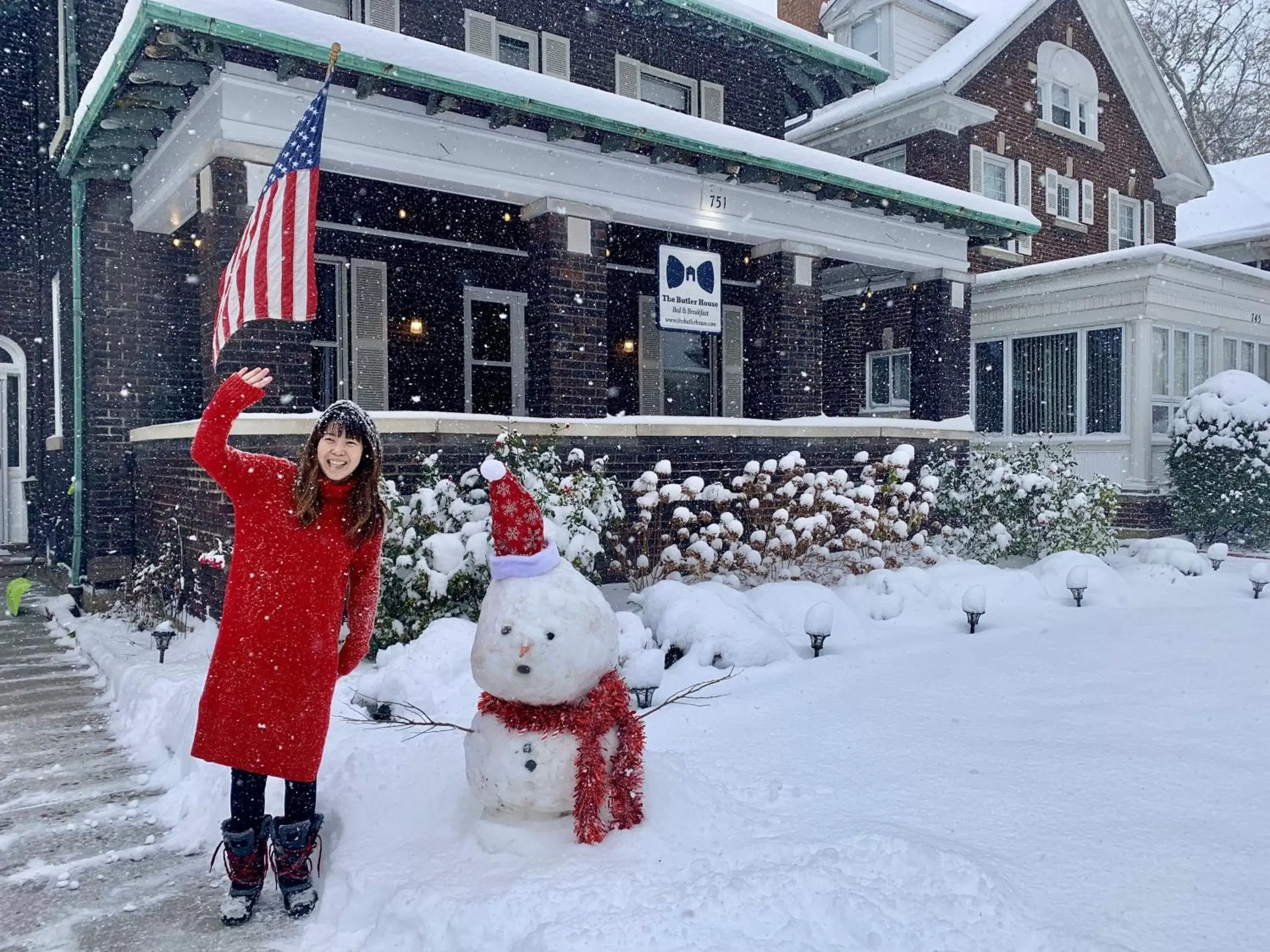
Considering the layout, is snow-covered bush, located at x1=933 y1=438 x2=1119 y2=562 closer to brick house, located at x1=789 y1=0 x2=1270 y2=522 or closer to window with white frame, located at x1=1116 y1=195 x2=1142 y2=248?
brick house, located at x1=789 y1=0 x2=1270 y2=522

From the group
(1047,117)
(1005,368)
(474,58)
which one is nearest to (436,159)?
(474,58)

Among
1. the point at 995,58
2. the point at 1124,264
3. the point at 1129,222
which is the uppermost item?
the point at 995,58

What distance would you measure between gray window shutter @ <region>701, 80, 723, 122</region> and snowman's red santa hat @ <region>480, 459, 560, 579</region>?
11.0 m

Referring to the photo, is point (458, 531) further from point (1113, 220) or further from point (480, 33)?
point (1113, 220)

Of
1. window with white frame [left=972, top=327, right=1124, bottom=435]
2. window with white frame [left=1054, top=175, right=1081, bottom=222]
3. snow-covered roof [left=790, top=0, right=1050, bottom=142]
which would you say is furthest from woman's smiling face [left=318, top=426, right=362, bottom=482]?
window with white frame [left=1054, top=175, right=1081, bottom=222]

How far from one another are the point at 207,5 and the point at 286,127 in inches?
41.4

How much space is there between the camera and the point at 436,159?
777cm

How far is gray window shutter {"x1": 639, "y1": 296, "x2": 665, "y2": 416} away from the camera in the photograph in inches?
498

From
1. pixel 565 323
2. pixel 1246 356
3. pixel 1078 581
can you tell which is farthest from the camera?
pixel 1246 356

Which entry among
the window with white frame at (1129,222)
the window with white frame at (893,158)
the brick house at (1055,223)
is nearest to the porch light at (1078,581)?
the brick house at (1055,223)

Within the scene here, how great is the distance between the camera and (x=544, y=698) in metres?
3.23

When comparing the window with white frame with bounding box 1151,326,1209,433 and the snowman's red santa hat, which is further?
the window with white frame with bounding box 1151,326,1209,433

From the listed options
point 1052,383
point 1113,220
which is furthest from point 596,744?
point 1113,220

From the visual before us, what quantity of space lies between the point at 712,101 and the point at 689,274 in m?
4.68
